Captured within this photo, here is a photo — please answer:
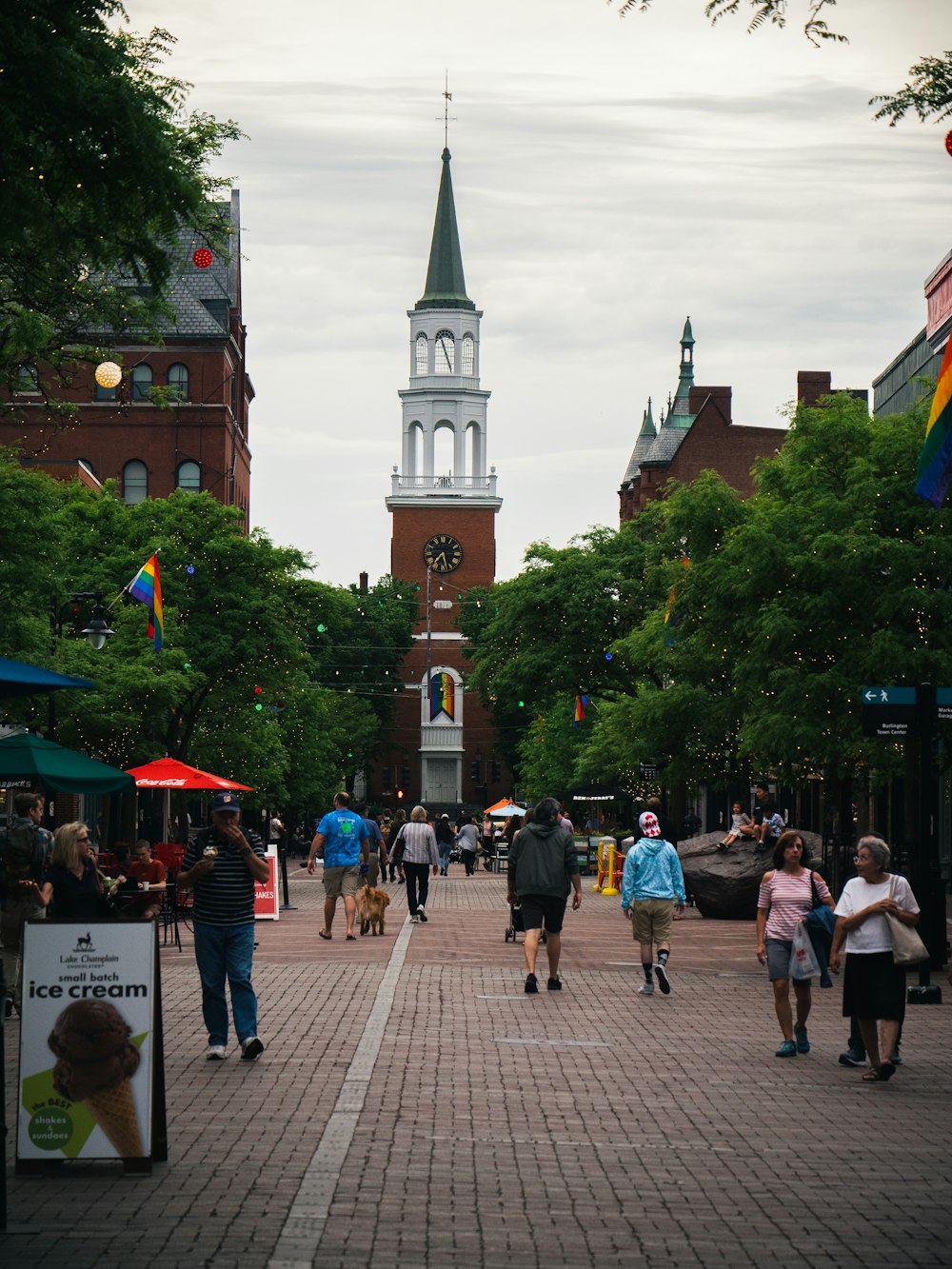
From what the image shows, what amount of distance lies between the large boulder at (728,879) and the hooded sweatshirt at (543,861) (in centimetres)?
1249

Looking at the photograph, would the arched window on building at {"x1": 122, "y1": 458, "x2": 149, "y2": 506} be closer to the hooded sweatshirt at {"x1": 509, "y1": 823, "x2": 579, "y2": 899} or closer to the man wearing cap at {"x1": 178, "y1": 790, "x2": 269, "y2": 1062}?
the hooded sweatshirt at {"x1": 509, "y1": 823, "x2": 579, "y2": 899}

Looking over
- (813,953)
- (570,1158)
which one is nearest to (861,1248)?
(570,1158)

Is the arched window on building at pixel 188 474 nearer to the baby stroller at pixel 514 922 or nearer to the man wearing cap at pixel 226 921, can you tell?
the baby stroller at pixel 514 922

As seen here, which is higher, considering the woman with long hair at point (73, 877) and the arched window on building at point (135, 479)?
the arched window on building at point (135, 479)

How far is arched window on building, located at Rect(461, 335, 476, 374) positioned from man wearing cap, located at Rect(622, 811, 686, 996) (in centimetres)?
9898

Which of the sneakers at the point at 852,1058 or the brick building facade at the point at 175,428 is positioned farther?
the brick building facade at the point at 175,428

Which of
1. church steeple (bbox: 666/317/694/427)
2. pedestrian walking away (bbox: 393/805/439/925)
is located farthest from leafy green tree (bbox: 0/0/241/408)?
church steeple (bbox: 666/317/694/427)

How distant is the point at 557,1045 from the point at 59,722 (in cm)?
2633

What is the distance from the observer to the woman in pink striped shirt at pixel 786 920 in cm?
1366

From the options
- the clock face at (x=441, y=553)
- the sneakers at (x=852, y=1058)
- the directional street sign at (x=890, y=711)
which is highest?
the clock face at (x=441, y=553)

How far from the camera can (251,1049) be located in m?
12.7

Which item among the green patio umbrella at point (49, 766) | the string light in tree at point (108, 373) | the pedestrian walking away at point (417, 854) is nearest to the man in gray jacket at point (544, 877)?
the green patio umbrella at point (49, 766)

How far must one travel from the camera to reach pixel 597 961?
2162 centimetres

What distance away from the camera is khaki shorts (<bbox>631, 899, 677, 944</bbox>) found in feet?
58.1
